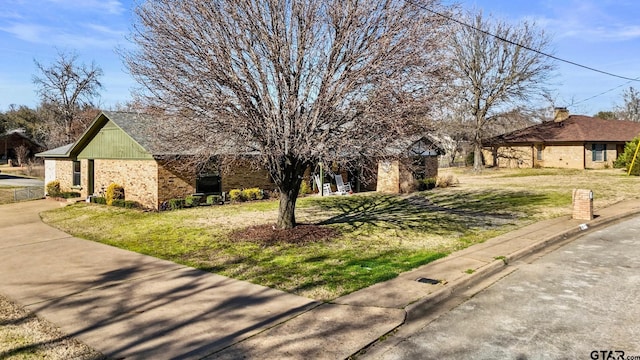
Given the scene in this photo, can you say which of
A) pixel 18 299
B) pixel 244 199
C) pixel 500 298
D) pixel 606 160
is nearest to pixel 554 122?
pixel 606 160

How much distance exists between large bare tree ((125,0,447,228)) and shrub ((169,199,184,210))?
8203 mm

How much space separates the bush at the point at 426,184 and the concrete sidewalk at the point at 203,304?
46.7ft

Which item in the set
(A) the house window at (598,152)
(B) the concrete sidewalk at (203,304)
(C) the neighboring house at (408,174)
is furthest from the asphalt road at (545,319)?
(A) the house window at (598,152)

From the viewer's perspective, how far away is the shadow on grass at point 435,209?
43.6ft

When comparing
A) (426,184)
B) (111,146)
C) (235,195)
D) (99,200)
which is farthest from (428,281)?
(426,184)

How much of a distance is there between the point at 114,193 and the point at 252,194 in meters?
6.14

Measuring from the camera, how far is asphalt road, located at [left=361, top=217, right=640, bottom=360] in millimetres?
4852

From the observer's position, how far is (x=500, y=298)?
21.9 feet

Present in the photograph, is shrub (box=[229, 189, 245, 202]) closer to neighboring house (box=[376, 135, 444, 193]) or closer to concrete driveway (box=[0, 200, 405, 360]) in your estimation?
neighboring house (box=[376, 135, 444, 193])

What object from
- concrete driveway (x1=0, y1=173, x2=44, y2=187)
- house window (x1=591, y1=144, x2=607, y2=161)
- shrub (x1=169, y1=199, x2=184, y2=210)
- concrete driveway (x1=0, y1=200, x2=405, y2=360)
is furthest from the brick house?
house window (x1=591, y1=144, x2=607, y2=161)

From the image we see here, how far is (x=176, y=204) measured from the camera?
17406 mm

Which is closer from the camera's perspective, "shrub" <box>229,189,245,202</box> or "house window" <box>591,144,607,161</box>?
"shrub" <box>229,189,245,202</box>

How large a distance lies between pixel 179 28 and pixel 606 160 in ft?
137

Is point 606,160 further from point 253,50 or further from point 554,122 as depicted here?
point 253,50
